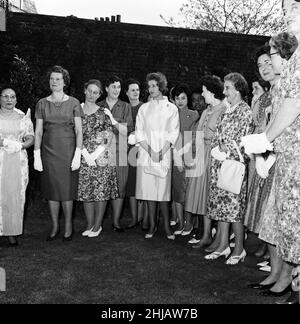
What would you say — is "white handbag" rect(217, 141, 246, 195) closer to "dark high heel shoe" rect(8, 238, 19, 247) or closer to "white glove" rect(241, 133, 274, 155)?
"white glove" rect(241, 133, 274, 155)

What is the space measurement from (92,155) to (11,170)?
0.92 metres

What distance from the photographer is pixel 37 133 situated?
5.38 meters

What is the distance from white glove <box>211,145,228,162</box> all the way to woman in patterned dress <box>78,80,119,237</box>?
58.7 inches

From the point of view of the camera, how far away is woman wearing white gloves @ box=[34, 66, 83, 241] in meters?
5.32

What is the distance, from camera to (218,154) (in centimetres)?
459

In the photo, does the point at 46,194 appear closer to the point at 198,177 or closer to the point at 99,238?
the point at 99,238

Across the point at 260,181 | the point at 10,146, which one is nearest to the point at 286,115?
the point at 260,181

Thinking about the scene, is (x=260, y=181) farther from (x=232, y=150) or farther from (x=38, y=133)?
(x=38, y=133)

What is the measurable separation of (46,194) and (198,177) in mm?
1705

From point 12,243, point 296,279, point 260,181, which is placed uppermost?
point 260,181

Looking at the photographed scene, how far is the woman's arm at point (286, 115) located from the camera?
9.05ft

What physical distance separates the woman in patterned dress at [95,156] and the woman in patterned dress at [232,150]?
4.75 ft
